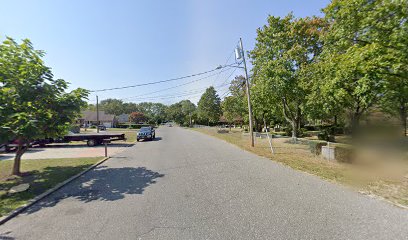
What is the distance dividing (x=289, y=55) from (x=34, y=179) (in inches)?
778

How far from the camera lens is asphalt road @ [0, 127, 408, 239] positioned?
11.1 ft

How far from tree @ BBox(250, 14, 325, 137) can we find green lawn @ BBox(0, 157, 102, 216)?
53.1 feet

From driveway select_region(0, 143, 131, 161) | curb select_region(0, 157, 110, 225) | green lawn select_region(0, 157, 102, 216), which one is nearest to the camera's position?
curb select_region(0, 157, 110, 225)

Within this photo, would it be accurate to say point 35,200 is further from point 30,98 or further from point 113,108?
point 113,108

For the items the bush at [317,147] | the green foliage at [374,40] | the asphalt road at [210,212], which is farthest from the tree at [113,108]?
the green foliage at [374,40]

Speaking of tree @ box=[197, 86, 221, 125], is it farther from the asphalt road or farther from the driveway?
the asphalt road

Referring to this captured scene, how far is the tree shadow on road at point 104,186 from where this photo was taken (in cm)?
523

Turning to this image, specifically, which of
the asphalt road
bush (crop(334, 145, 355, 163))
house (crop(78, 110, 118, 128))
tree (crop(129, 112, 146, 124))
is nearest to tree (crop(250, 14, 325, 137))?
bush (crop(334, 145, 355, 163))

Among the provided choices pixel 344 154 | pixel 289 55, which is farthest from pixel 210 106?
pixel 344 154

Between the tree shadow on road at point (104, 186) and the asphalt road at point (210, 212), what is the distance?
3 centimetres

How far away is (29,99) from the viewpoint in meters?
6.60

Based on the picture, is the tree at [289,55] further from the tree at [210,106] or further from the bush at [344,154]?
the tree at [210,106]

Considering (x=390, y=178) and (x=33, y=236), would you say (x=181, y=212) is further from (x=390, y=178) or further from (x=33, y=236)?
(x=390, y=178)

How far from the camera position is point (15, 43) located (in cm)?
686
